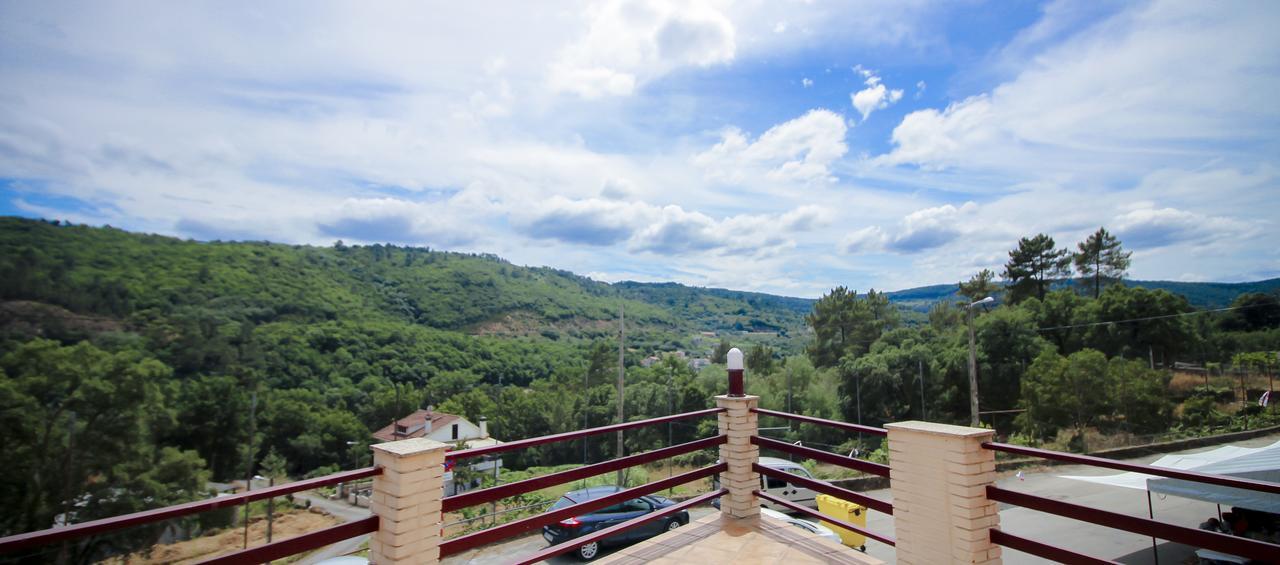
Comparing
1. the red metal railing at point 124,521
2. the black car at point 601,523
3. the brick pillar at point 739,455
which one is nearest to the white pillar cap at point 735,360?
the brick pillar at point 739,455

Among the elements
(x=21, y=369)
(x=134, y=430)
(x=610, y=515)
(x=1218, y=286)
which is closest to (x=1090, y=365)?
(x=610, y=515)

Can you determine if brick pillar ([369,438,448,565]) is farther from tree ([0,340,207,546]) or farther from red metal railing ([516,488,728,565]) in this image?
tree ([0,340,207,546])

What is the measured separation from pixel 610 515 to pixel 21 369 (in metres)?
45.2

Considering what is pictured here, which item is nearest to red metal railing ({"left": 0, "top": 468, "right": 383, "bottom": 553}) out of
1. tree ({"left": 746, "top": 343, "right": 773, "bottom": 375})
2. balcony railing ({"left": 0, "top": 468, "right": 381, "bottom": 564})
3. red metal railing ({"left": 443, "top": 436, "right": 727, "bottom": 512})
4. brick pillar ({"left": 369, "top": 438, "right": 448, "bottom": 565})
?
balcony railing ({"left": 0, "top": 468, "right": 381, "bottom": 564})

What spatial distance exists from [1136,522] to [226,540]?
40.7 metres

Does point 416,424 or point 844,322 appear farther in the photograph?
point 416,424

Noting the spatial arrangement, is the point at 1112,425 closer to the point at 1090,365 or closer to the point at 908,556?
the point at 1090,365

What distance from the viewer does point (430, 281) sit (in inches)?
4240

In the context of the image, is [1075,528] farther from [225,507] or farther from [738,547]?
[225,507]

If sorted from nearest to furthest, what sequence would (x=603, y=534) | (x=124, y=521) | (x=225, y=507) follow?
(x=124, y=521) → (x=225, y=507) → (x=603, y=534)

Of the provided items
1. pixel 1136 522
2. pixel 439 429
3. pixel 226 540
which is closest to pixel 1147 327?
pixel 1136 522

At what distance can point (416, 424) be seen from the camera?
5244 centimetres

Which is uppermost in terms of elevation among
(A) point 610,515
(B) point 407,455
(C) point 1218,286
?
(C) point 1218,286

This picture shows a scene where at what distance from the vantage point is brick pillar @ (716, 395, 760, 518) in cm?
382
